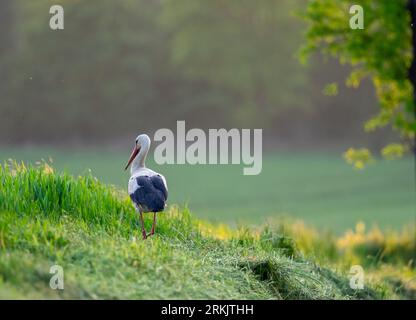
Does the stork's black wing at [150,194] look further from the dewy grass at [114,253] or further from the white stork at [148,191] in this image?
the dewy grass at [114,253]

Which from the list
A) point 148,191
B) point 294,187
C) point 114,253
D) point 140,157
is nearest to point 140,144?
point 140,157

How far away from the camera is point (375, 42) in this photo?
1518cm

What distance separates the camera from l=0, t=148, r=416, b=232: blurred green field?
2870 cm

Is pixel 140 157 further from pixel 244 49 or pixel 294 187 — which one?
pixel 244 49

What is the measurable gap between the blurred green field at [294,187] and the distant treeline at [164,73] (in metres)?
3.82

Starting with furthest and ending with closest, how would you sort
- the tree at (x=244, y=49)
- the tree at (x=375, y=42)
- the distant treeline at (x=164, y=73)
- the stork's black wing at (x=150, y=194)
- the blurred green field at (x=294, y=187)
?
the tree at (x=244, y=49)
the distant treeline at (x=164, y=73)
the blurred green field at (x=294, y=187)
the tree at (x=375, y=42)
the stork's black wing at (x=150, y=194)

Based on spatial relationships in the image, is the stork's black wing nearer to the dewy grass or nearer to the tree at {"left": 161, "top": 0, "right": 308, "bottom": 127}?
the dewy grass

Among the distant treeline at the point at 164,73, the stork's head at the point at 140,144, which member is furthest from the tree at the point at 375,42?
the distant treeline at the point at 164,73

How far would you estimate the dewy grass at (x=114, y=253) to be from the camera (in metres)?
5.53

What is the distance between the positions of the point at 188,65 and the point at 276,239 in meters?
50.2

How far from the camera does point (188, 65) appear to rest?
58.6m

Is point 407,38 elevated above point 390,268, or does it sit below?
above
